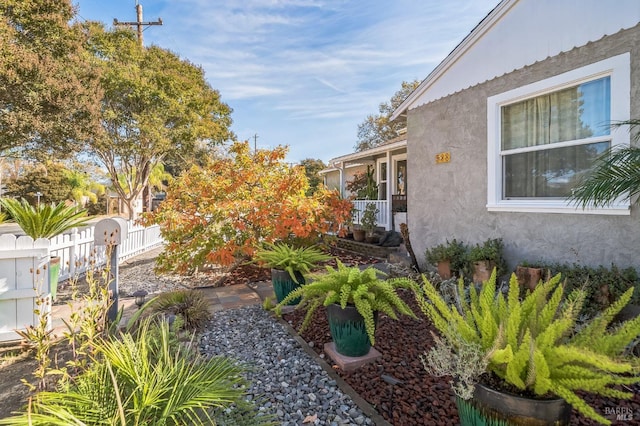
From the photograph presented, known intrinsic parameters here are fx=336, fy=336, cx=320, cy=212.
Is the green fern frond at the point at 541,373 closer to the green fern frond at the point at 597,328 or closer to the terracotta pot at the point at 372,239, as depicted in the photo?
the green fern frond at the point at 597,328

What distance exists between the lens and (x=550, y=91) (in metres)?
4.18

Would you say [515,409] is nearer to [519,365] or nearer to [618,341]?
[519,365]

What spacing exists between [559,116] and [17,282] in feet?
21.6

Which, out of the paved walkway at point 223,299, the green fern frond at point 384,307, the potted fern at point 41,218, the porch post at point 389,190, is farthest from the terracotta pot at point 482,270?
the potted fern at point 41,218

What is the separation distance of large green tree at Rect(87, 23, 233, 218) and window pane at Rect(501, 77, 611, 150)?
13932 mm

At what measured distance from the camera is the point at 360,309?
9.04 ft

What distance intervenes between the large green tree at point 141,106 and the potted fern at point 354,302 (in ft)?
45.6

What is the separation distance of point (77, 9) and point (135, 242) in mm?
8968

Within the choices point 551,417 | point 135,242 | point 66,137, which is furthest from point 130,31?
point 551,417

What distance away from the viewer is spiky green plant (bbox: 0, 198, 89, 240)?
17.5 feet

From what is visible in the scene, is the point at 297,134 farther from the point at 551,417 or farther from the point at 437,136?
the point at 551,417

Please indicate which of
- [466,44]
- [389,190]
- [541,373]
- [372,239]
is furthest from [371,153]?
[541,373]

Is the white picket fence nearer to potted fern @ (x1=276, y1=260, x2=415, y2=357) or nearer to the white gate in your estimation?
the white gate

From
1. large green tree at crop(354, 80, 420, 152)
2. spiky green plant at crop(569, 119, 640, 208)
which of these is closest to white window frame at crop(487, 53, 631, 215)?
spiky green plant at crop(569, 119, 640, 208)
